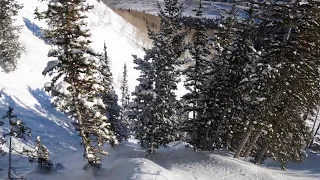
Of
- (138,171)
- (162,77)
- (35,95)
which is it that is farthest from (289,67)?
(35,95)

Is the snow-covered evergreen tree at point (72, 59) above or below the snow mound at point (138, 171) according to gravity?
above

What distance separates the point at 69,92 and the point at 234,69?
428 inches

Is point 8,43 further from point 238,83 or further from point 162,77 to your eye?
point 238,83

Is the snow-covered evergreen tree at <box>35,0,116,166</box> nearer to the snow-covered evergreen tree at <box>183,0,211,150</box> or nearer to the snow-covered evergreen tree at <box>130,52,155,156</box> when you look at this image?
the snow-covered evergreen tree at <box>130,52,155,156</box>

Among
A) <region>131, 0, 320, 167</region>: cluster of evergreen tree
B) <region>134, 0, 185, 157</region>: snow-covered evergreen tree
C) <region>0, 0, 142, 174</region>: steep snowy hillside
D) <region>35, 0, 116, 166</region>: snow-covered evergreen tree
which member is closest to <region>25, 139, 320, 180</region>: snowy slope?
<region>131, 0, 320, 167</region>: cluster of evergreen tree

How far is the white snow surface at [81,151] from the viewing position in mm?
18547

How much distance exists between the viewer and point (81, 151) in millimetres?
36656

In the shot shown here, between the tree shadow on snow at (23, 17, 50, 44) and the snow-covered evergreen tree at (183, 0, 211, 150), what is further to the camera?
the tree shadow on snow at (23, 17, 50, 44)

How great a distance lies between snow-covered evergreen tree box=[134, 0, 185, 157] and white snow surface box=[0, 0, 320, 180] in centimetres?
206

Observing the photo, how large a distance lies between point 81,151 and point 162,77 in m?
18.1

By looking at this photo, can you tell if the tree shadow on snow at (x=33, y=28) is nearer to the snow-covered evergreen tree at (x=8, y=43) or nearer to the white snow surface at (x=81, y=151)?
the white snow surface at (x=81, y=151)

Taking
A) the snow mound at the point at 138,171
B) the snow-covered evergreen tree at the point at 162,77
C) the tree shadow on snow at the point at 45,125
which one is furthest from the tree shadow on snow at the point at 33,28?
the snow mound at the point at 138,171

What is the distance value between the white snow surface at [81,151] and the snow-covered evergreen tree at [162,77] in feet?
6.74

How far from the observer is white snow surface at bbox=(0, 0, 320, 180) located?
18547 millimetres
